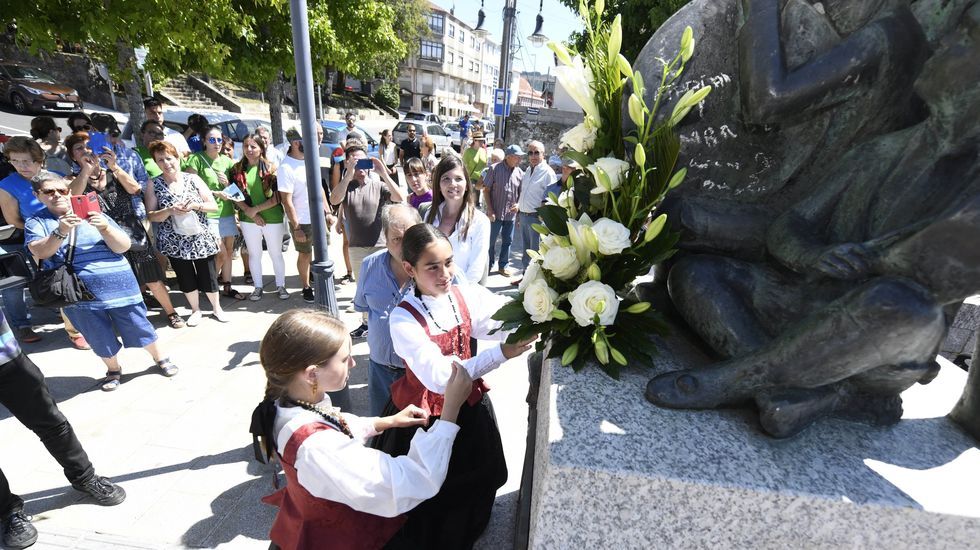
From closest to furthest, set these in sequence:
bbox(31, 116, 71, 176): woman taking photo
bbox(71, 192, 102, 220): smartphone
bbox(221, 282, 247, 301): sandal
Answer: bbox(71, 192, 102, 220): smartphone < bbox(31, 116, 71, 176): woman taking photo < bbox(221, 282, 247, 301): sandal

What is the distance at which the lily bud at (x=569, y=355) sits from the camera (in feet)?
5.64

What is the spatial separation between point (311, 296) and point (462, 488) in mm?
4473

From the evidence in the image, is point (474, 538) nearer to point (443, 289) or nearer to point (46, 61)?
point (443, 289)

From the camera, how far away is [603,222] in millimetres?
1654

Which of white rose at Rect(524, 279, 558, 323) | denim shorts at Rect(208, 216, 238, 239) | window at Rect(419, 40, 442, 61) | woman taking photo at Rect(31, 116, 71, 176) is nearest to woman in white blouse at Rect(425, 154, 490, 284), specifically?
white rose at Rect(524, 279, 558, 323)

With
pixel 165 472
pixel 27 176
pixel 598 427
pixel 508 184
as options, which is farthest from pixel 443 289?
pixel 508 184

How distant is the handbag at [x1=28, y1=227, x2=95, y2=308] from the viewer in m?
3.46

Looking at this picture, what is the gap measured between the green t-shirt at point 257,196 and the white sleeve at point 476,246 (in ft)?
Result: 10.0

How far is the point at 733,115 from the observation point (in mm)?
2035

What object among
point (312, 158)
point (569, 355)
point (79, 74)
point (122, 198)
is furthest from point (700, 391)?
point (79, 74)

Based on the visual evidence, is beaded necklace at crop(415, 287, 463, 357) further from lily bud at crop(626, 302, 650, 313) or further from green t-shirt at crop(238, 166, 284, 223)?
green t-shirt at crop(238, 166, 284, 223)

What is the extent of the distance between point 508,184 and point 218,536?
17.7 feet

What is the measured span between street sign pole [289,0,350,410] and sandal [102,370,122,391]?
191 centimetres

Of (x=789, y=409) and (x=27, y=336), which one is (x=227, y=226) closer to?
(x=27, y=336)
